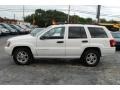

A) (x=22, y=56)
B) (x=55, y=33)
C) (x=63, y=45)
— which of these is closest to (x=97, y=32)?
(x=63, y=45)

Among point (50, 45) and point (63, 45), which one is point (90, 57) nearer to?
point (63, 45)

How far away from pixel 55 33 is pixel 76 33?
86 cm

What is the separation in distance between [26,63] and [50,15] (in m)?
93.6

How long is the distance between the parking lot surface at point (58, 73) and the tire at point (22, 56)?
25cm

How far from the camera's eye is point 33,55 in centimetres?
1127

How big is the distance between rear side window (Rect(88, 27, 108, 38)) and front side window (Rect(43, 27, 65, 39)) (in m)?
1.17

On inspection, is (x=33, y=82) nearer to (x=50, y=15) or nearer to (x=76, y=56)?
(x=76, y=56)

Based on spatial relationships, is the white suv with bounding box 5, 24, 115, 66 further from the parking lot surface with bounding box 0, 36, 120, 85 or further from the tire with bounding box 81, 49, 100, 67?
the parking lot surface with bounding box 0, 36, 120, 85

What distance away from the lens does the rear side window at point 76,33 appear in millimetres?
11281

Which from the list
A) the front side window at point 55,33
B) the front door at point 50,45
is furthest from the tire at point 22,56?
the front side window at point 55,33

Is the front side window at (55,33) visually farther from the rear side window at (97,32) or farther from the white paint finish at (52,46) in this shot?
the rear side window at (97,32)

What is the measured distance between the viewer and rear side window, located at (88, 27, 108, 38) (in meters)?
11.4

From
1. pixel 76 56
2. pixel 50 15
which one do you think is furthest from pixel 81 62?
pixel 50 15

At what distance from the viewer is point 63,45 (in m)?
11.2
